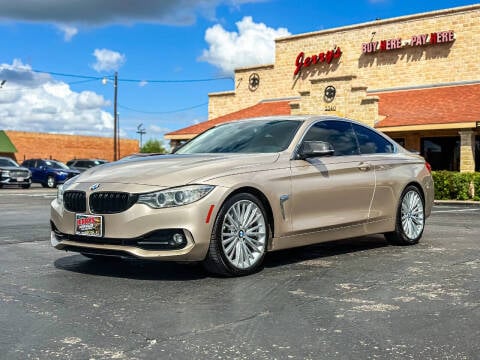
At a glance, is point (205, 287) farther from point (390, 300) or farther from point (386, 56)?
point (386, 56)

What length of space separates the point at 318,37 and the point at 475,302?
2927 cm

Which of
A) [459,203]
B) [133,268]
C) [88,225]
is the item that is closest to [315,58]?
[459,203]

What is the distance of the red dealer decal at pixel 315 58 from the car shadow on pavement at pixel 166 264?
25.0 meters

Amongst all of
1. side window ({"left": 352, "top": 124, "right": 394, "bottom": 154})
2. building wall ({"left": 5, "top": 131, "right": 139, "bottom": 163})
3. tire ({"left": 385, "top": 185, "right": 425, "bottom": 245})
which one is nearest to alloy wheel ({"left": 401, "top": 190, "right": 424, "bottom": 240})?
tire ({"left": 385, "top": 185, "right": 425, "bottom": 245})

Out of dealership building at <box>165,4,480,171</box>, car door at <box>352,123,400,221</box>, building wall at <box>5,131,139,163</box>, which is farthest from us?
building wall at <box>5,131,139,163</box>

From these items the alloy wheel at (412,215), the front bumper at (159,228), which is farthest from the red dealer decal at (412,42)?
the front bumper at (159,228)

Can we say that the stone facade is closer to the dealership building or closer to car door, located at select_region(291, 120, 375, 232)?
the dealership building

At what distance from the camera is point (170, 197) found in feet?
18.2

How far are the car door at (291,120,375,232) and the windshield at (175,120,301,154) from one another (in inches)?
Result: 9.9

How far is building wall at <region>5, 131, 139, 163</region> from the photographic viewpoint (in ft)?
193

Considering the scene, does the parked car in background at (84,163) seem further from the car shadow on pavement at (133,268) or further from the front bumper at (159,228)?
the front bumper at (159,228)

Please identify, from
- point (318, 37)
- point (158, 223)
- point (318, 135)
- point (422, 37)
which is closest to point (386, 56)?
point (422, 37)

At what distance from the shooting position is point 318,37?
32938mm

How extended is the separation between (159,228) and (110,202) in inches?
21.6
